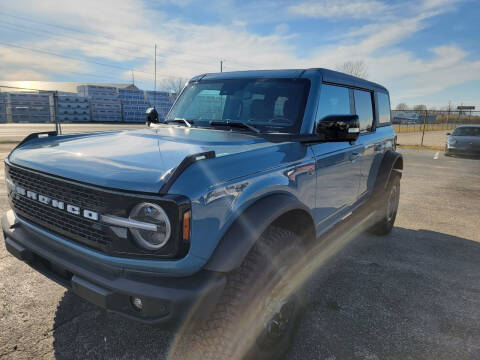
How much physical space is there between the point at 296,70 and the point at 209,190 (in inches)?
73.6

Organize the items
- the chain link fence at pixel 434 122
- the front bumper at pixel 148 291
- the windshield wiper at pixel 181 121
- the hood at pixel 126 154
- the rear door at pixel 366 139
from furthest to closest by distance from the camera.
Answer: the chain link fence at pixel 434 122 < the rear door at pixel 366 139 < the windshield wiper at pixel 181 121 < the hood at pixel 126 154 < the front bumper at pixel 148 291

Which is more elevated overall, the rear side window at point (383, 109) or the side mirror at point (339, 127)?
the rear side window at point (383, 109)

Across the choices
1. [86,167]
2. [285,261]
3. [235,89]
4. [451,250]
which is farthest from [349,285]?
[86,167]

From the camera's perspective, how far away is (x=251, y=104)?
297 cm

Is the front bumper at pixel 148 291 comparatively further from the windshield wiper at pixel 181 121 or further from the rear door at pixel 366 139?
the rear door at pixel 366 139

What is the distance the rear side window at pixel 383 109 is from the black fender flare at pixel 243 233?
2897 mm

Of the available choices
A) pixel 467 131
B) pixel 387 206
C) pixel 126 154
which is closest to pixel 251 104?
pixel 126 154

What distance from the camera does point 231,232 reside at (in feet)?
5.74

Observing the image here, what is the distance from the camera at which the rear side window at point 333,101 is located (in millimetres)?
2842

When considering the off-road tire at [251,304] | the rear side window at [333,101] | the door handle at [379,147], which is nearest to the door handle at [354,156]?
the rear side window at [333,101]

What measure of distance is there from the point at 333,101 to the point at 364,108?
0.95 metres

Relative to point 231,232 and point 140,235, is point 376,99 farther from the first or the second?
point 140,235

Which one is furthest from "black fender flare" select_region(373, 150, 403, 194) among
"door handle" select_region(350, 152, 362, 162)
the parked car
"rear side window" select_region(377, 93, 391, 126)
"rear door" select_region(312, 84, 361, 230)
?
the parked car

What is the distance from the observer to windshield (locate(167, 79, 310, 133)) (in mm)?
2736
